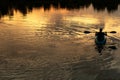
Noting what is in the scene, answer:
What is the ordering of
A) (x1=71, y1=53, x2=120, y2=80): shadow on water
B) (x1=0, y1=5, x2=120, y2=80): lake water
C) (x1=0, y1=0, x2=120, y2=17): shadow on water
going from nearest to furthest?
(x1=71, y1=53, x2=120, y2=80): shadow on water
(x1=0, y1=5, x2=120, y2=80): lake water
(x1=0, y1=0, x2=120, y2=17): shadow on water

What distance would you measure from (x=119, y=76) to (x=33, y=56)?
10.9m

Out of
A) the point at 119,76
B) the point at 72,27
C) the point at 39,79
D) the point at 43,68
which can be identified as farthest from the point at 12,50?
the point at 72,27

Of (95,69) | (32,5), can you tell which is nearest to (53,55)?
(95,69)

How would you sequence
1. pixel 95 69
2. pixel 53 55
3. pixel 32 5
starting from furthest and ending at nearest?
pixel 32 5 → pixel 53 55 → pixel 95 69

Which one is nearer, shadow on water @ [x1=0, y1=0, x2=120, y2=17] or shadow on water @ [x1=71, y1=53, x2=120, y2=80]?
shadow on water @ [x1=71, y1=53, x2=120, y2=80]

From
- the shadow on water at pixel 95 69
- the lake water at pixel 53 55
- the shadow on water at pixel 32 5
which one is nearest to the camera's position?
the shadow on water at pixel 95 69

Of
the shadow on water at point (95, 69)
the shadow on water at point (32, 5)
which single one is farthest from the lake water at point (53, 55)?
the shadow on water at point (32, 5)

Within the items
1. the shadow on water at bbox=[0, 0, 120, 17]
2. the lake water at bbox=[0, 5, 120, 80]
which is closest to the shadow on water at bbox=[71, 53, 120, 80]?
the lake water at bbox=[0, 5, 120, 80]

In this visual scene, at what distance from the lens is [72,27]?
53.2m

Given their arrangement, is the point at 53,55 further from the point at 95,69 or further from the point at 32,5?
the point at 32,5

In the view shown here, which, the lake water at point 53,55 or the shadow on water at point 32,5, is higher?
the shadow on water at point 32,5

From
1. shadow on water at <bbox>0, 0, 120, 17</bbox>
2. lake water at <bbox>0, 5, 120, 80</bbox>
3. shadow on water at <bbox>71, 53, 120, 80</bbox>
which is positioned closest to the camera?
shadow on water at <bbox>71, 53, 120, 80</bbox>

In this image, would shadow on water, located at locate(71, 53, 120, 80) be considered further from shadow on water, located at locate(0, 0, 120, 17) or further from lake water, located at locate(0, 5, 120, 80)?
shadow on water, located at locate(0, 0, 120, 17)

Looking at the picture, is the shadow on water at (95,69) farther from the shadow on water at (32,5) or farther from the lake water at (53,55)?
the shadow on water at (32,5)
